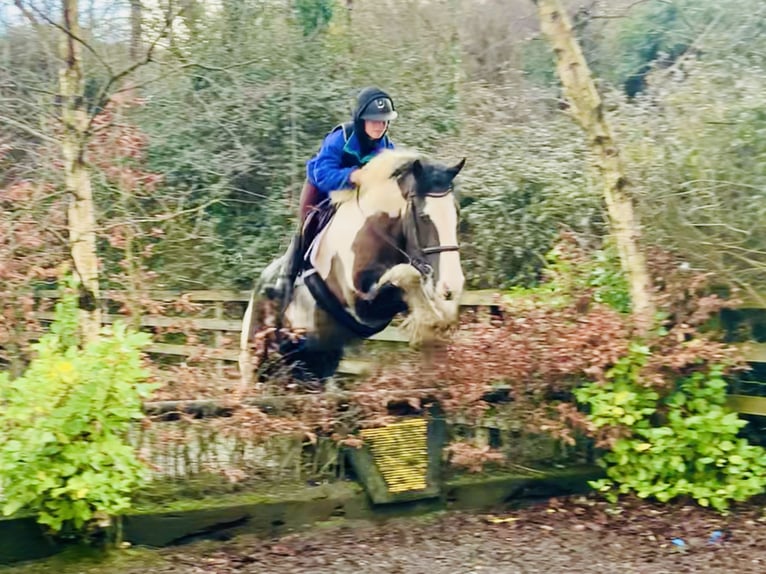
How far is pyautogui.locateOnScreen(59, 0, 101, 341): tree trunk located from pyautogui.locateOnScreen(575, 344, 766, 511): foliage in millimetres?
3365

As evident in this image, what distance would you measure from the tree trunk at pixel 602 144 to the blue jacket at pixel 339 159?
4.95 feet

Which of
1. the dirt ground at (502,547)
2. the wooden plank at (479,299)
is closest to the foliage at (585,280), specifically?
the wooden plank at (479,299)

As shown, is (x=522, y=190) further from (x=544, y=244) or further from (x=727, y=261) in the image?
(x=727, y=261)

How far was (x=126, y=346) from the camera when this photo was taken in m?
5.33

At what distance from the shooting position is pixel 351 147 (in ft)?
23.5

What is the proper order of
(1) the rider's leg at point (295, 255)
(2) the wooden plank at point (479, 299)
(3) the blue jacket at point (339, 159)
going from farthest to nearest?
(2) the wooden plank at point (479, 299), (1) the rider's leg at point (295, 255), (3) the blue jacket at point (339, 159)

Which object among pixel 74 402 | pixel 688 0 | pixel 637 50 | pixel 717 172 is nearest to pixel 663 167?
pixel 717 172

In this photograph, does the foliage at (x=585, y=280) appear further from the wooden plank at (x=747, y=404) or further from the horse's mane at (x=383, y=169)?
the horse's mane at (x=383, y=169)

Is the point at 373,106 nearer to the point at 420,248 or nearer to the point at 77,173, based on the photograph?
the point at 420,248

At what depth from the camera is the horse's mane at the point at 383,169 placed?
22.2ft

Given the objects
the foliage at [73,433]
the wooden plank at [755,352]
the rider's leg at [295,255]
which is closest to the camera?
the foliage at [73,433]

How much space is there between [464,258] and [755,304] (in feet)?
15.3

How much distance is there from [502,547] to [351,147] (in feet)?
10.0

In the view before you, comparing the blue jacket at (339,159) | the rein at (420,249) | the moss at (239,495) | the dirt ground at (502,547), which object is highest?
the blue jacket at (339,159)
